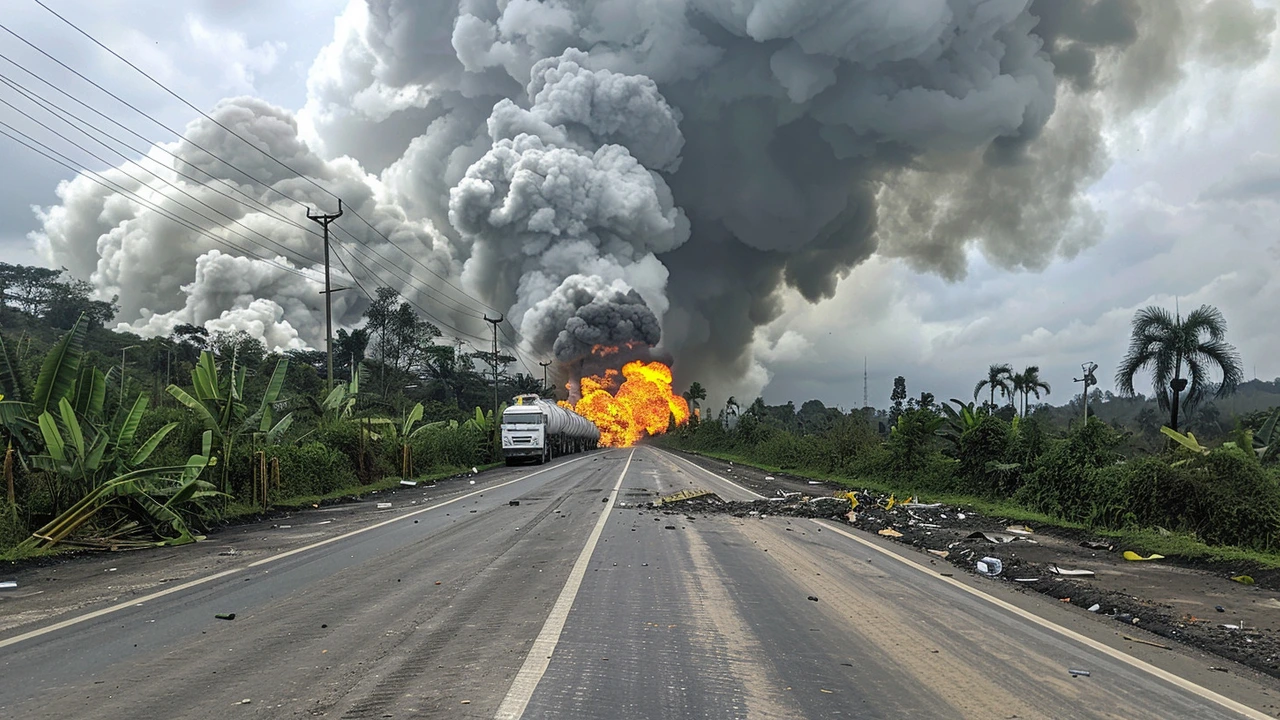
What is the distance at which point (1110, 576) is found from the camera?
28.7 feet

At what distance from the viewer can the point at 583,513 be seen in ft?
48.0

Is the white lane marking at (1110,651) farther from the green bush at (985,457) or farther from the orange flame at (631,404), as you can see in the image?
the orange flame at (631,404)

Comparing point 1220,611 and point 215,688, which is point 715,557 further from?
point 215,688

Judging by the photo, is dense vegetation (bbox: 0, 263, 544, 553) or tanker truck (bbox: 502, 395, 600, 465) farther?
tanker truck (bbox: 502, 395, 600, 465)

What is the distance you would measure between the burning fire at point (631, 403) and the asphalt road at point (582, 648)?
6628cm

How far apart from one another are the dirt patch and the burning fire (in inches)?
2428

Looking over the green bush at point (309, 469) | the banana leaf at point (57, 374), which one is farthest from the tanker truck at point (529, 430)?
the banana leaf at point (57, 374)

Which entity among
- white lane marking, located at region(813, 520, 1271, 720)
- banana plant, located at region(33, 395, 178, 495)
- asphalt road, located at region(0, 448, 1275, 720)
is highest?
banana plant, located at region(33, 395, 178, 495)

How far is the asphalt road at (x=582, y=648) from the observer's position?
435cm

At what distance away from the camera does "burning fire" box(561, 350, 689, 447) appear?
81312 mm

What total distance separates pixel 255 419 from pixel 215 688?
13318mm

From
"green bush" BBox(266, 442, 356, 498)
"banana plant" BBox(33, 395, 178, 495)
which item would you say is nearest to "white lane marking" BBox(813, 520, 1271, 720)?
"banana plant" BBox(33, 395, 178, 495)

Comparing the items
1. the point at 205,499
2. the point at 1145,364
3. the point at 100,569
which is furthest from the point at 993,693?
the point at 1145,364

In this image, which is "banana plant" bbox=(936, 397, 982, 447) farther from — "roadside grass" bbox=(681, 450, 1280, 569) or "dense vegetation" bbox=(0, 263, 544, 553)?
"dense vegetation" bbox=(0, 263, 544, 553)
